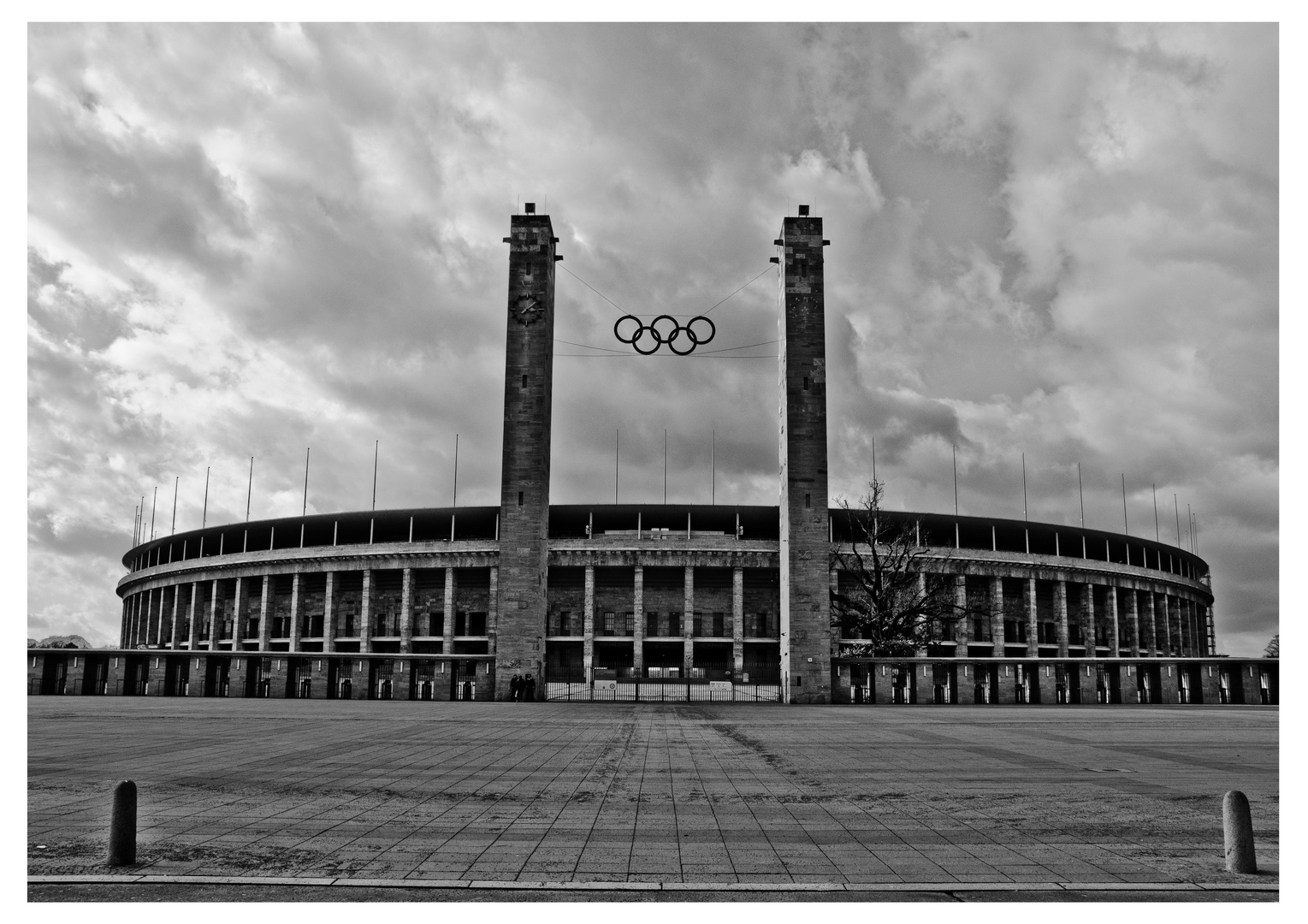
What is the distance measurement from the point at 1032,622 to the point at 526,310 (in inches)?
1984

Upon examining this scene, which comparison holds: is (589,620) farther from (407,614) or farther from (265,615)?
(265,615)

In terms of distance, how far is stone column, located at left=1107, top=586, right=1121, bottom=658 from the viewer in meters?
81.6

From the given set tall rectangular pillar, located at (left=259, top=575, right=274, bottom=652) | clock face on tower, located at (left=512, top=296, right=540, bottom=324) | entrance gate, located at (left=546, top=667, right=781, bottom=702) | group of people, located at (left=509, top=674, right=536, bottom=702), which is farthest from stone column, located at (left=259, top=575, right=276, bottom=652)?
clock face on tower, located at (left=512, top=296, right=540, bottom=324)

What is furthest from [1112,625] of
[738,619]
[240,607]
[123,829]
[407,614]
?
[123,829]

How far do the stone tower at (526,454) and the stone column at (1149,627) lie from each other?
60.8 m

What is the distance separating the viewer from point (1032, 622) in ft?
256

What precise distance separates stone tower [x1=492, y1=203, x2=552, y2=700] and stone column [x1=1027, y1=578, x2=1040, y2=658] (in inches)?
1821

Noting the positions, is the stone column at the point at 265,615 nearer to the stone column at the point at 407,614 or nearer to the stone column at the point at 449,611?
the stone column at the point at 407,614

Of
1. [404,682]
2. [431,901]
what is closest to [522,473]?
[404,682]

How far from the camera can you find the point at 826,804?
12.2 m

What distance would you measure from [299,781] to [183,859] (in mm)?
5390

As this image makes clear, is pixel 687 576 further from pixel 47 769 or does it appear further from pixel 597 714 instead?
pixel 47 769

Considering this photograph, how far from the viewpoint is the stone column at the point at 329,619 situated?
7662cm

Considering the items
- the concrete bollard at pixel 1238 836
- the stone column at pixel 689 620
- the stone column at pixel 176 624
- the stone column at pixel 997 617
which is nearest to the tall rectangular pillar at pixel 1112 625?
the stone column at pixel 997 617
